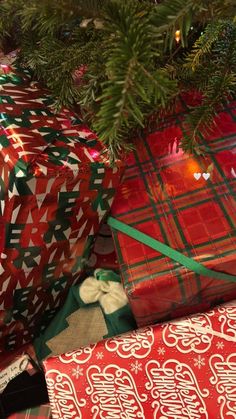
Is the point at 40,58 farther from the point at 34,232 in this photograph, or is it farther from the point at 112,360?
the point at 112,360

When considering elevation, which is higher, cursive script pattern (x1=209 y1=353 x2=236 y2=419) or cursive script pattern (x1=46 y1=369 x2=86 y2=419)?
cursive script pattern (x1=46 y1=369 x2=86 y2=419)

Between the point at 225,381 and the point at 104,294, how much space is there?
0.29 meters

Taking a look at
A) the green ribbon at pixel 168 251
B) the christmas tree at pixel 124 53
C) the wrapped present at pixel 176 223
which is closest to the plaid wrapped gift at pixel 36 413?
the wrapped present at pixel 176 223

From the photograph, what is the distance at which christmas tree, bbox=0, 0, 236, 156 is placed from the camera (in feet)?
1.44

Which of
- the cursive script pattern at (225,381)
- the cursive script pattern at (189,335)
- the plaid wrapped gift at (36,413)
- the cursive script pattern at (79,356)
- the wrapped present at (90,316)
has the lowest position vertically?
the cursive script pattern at (225,381)

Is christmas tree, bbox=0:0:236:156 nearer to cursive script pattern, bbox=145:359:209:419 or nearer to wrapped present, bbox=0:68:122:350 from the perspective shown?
wrapped present, bbox=0:68:122:350

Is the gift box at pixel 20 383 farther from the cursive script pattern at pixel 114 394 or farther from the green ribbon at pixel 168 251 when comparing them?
the green ribbon at pixel 168 251

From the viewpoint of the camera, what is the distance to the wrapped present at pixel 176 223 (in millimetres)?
704

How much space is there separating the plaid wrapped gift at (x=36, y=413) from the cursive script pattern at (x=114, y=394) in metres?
0.11

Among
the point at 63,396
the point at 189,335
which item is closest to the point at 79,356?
the point at 63,396

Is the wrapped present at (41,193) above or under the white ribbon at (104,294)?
above

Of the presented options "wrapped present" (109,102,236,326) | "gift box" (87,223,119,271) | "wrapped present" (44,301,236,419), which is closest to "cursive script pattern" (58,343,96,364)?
"wrapped present" (44,301,236,419)

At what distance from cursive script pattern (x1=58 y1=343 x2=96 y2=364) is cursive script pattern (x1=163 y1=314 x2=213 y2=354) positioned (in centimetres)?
12

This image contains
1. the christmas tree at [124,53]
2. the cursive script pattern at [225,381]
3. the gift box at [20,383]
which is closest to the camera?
the christmas tree at [124,53]
